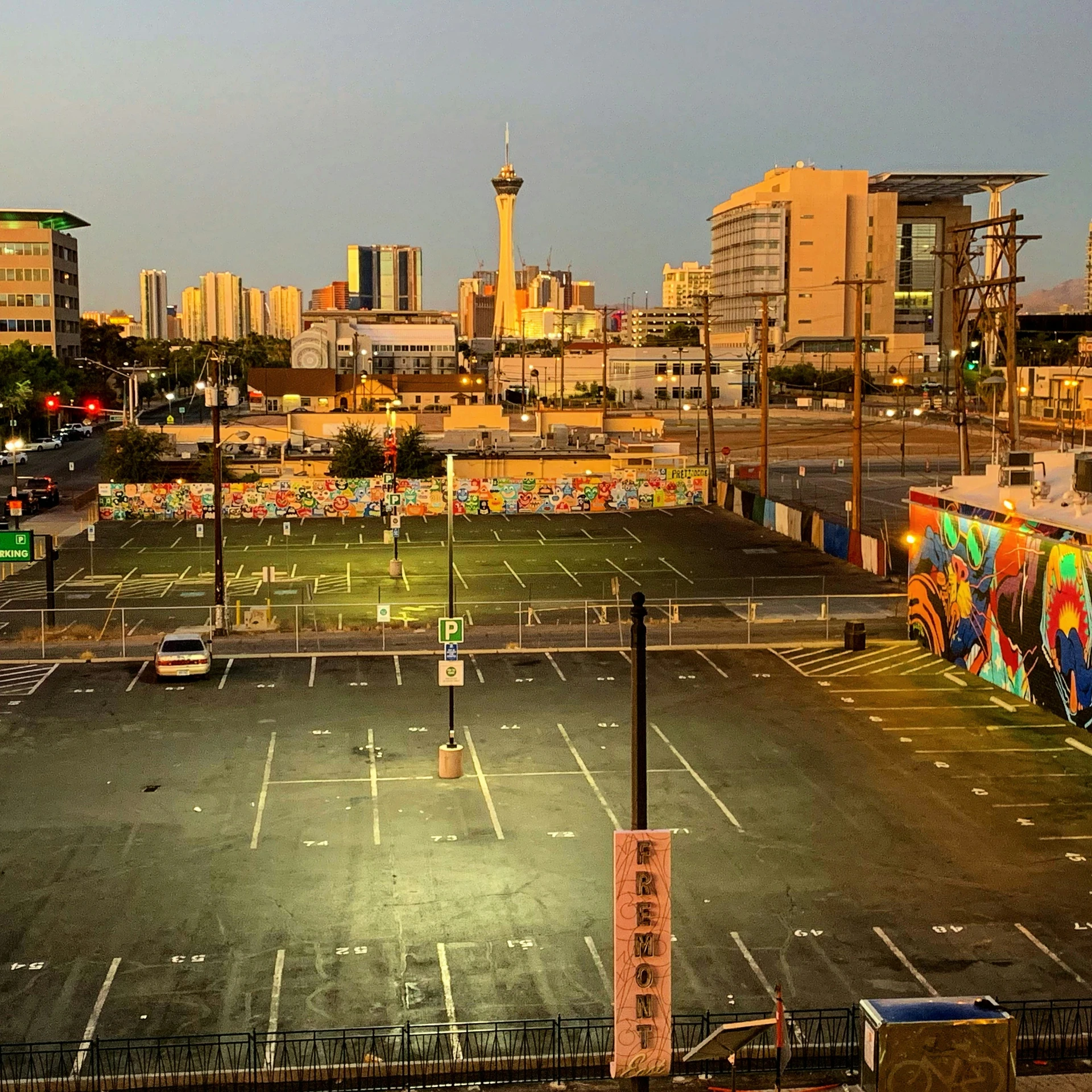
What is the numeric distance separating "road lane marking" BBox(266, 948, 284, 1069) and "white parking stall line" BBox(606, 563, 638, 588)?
33.8 m

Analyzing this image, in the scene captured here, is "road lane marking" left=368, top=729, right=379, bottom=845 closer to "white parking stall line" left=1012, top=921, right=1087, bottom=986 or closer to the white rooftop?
"white parking stall line" left=1012, top=921, right=1087, bottom=986

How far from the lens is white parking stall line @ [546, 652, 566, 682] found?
124ft

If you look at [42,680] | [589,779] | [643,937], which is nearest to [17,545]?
[42,680]

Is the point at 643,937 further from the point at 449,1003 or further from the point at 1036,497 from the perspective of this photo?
the point at 1036,497

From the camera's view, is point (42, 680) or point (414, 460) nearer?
point (42, 680)

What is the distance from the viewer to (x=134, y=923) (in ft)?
68.1

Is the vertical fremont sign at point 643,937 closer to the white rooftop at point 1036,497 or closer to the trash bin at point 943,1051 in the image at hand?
the trash bin at point 943,1051

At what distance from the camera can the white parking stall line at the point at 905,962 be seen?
60.3 feet

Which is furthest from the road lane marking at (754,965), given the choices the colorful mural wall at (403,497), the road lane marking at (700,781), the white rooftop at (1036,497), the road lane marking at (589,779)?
the colorful mural wall at (403,497)

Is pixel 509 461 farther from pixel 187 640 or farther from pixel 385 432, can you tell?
pixel 187 640

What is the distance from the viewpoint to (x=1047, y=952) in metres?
19.6

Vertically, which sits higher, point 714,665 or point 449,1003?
point 449,1003

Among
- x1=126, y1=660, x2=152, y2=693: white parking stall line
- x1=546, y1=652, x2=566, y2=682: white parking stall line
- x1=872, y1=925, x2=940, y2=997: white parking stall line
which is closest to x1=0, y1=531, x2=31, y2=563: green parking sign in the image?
x1=126, y1=660, x2=152, y2=693: white parking stall line

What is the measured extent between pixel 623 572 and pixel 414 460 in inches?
1268
